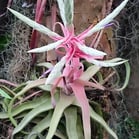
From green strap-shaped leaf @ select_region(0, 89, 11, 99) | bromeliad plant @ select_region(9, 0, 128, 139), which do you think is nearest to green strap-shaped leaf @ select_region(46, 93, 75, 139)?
bromeliad plant @ select_region(9, 0, 128, 139)

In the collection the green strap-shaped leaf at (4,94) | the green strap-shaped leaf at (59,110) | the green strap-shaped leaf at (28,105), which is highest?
the green strap-shaped leaf at (4,94)

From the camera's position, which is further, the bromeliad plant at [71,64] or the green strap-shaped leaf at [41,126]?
the green strap-shaped leaf at [41,126]

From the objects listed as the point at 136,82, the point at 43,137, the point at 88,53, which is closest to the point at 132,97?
the point at 136,82

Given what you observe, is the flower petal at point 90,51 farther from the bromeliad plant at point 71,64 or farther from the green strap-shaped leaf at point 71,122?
the green strap-shaped leaf at point 71,122

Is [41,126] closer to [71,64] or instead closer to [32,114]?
[32,114]

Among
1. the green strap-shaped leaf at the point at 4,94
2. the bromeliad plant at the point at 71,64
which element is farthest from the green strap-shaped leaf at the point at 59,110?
the green strap-shaped leaf at the point at 4,94

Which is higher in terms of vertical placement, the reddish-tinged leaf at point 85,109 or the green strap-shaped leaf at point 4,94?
the green strap-shaped leaf at point 4,94

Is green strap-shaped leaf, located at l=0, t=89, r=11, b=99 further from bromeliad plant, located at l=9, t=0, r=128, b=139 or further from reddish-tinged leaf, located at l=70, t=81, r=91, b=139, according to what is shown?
reddish-tinged leaf, located at l=70, t=81, r=91, b=139
